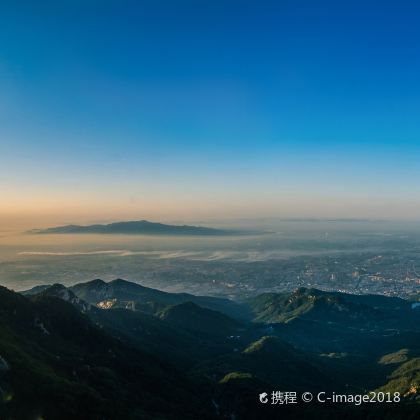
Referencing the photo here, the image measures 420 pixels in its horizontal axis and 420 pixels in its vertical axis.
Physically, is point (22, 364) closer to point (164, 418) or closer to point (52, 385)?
point (52, 385)

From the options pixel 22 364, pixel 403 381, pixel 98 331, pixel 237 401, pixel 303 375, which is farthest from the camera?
pixel 303 375

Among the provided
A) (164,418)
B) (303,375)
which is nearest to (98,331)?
(164,418)

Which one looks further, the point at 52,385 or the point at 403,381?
the point at 403,381

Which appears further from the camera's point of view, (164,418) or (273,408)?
(273,408)

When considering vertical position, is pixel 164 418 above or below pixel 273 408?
above

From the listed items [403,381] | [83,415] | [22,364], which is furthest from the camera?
[403,381]

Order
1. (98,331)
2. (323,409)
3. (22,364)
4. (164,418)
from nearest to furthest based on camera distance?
(22,364) < (164,418) < (323,409) < (98,331)

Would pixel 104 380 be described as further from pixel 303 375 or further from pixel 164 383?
pixel 303 375

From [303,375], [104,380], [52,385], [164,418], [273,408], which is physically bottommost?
[303,375]

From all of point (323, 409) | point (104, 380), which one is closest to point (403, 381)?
point (323, 409)
